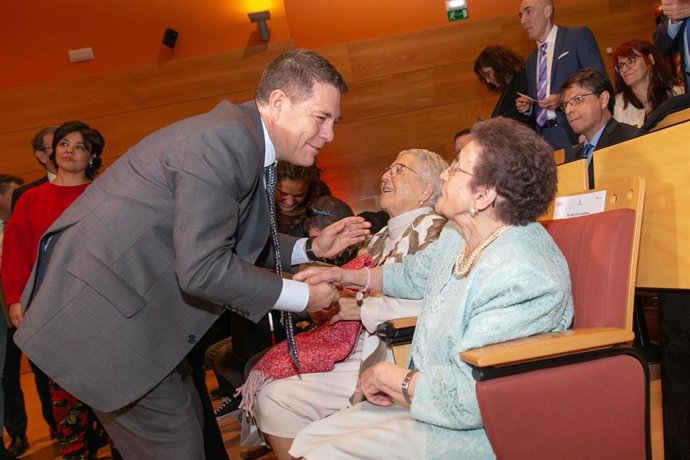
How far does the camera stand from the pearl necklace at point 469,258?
1.65 metres

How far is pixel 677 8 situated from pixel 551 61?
100cm

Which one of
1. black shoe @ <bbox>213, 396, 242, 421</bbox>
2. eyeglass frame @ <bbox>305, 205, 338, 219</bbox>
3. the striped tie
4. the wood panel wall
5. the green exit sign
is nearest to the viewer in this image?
eyeglass frame @ <bbox>305, 205, 338, 219</bbox>

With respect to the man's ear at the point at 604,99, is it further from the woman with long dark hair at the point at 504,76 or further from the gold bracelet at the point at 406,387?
the gold bracelet at the point at 406,387

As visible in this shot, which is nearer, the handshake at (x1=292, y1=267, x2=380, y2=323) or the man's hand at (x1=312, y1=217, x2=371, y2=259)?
the handshake at (x1=292, y1=267, x2=380, y2=323)

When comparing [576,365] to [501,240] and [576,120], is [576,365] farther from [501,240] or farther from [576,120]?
[576,120]

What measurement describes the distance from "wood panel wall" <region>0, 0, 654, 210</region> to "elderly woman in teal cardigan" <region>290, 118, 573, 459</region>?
4.74 metres

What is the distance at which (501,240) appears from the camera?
1.62m

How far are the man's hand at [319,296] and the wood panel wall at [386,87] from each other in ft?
15.2

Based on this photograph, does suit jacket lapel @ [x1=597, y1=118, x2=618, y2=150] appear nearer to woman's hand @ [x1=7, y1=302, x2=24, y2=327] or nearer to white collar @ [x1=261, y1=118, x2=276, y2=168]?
white collar @ [x1=261, y1=118, x2=276, y2=168]

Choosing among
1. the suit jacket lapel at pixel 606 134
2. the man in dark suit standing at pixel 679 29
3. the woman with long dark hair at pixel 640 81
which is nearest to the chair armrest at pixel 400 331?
the suit jacket lapel at pixel 606 134

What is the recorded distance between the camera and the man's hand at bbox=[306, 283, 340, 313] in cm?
179

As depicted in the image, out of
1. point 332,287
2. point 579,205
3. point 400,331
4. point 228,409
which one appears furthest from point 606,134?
point 228,409

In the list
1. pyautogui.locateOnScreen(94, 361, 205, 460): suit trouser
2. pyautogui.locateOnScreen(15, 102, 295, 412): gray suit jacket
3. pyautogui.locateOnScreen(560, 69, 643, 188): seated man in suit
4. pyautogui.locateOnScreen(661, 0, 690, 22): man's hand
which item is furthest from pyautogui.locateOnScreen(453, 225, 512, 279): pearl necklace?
pyautogui.locateOnScreen(661, 0, 690, 22): man's hand

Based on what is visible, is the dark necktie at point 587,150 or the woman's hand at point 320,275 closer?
the woman's hand at point 320,275
